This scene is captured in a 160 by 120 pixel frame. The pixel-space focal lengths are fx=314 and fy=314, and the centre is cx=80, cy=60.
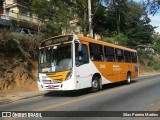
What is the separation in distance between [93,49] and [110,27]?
31.6 meters

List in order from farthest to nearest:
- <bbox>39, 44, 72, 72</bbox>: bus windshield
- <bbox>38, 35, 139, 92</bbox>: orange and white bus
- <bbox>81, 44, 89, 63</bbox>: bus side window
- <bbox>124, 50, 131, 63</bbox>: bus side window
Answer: <bbox>124, 50, 131, 63</bbox>: bus side window → <bbox>81, 44, 89, 63</bbox>: bus side window → <bbox>39, 44, 72, 72</bbox>: bus windshield → <bbox>38, 35, 139, 92</bbox>: orange and white bus

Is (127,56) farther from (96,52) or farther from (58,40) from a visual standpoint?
(58,40)

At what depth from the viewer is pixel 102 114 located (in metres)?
10.1

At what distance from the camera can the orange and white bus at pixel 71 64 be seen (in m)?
14.9

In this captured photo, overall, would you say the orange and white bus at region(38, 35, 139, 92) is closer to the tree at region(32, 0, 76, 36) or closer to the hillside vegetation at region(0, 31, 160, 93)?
the hillside vegetation at region(0, 31, 160, 93)

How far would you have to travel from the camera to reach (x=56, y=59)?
603 inches

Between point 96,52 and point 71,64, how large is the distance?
293 cm

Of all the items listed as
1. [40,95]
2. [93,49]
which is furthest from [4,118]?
[93,49]

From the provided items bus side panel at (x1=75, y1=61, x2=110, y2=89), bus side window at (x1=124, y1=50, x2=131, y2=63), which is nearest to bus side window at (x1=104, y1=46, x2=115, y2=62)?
bus side panel at (x1=75, y1=61, x2=110, y2=89)

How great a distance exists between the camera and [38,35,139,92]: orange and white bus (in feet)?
48.9

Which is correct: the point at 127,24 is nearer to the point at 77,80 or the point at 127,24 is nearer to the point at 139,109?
the point at 77,80

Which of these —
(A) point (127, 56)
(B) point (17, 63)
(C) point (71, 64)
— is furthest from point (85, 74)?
(A) point (127, 56)

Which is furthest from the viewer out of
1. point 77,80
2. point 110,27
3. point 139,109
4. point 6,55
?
point 110,27

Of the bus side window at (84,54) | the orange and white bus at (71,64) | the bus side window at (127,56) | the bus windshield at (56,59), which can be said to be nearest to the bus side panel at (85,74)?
the orange and white bus at (71,64)
